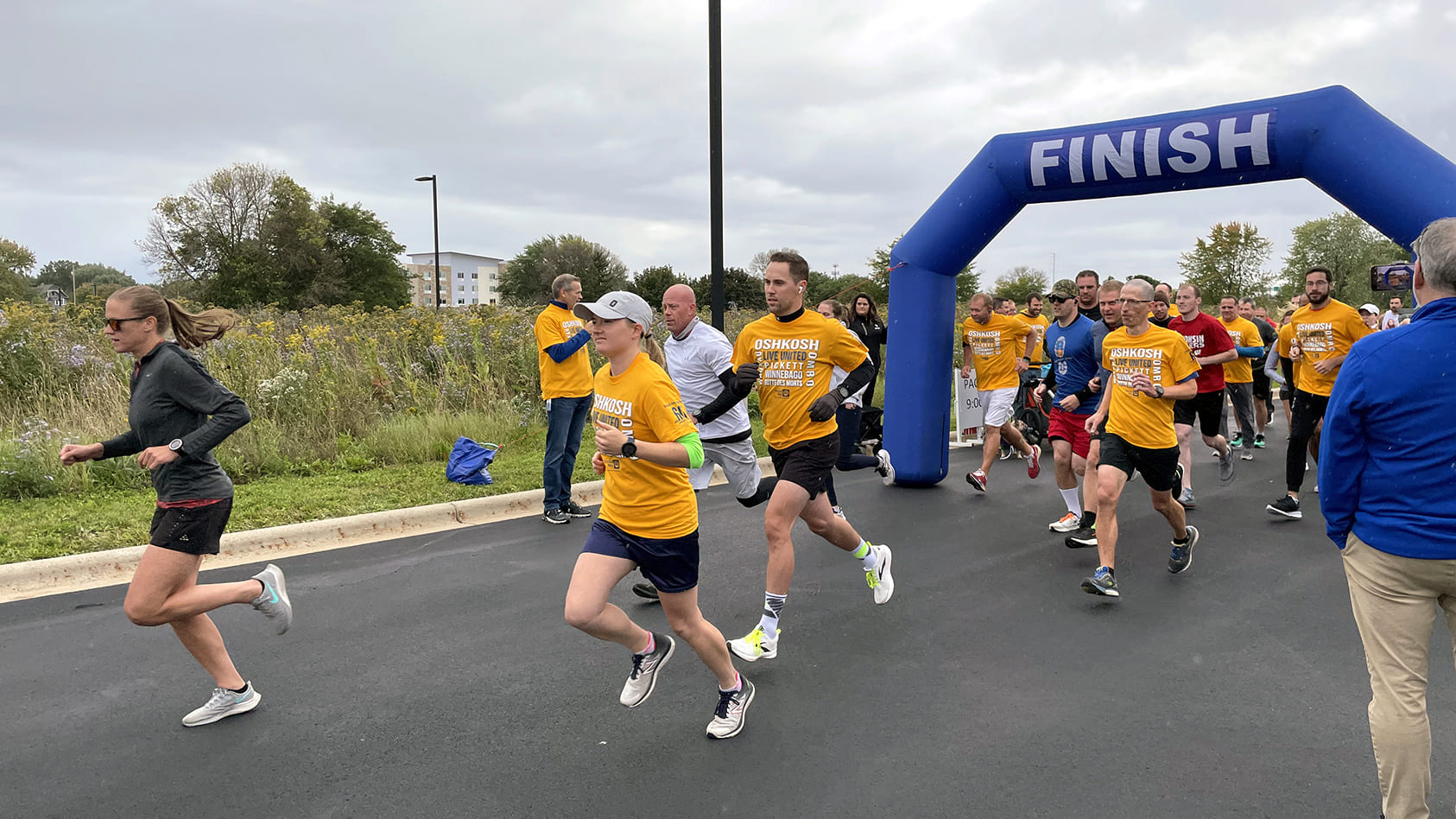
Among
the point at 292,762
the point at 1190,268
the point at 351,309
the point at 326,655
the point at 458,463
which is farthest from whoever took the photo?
the point at 1190,268

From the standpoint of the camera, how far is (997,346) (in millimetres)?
9531

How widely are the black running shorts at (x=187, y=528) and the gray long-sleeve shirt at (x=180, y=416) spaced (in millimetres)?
56

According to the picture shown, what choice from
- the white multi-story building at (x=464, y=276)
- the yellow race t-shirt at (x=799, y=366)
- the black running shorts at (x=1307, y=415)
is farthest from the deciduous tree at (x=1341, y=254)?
the white multi-story building at (x=464, y=276)

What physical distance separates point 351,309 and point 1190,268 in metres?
41.0

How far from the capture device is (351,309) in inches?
807

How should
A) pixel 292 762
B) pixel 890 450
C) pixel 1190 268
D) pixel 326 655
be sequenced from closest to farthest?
pixel 292 762 → pixel 326 655 → pixel 890 450 → pixel 1190 268

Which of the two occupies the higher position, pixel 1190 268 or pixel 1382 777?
pixel 1190 268

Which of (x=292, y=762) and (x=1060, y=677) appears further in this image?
(x=1060, y=677)

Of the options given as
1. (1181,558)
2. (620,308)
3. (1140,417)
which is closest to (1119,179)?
(1140,417)

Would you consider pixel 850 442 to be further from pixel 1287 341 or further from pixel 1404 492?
pixel 1404 492

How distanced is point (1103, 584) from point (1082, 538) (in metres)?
1.55

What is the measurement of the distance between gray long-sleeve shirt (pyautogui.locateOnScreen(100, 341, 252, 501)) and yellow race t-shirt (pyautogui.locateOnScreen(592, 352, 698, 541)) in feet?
5.21

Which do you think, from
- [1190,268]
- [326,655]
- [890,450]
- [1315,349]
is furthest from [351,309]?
[1190,268]

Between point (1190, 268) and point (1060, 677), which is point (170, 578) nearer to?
point (1060, 677)
